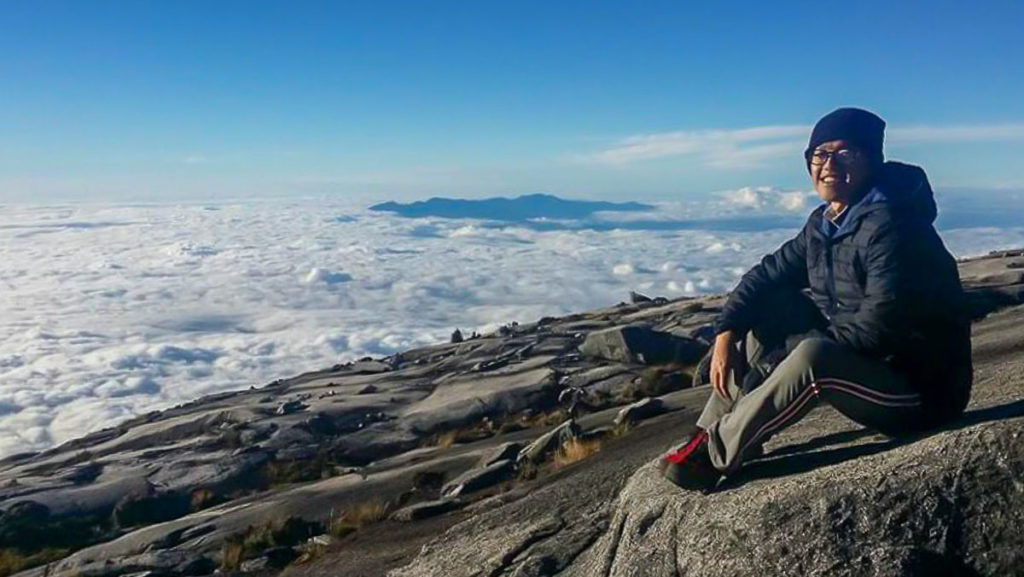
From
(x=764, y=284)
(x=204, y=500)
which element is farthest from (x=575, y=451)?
(x=204, y=500)

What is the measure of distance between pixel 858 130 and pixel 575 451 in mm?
7523

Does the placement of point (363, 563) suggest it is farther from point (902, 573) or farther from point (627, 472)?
point (902, 573)

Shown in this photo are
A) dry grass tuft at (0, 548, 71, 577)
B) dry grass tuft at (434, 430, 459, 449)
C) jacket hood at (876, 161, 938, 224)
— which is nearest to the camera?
jacket hood at (876, 161, 938, 224)

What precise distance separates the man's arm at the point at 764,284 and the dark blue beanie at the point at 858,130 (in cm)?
109

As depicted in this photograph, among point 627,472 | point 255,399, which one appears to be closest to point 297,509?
point 627,472

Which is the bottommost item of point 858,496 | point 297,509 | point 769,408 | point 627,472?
point 297,509

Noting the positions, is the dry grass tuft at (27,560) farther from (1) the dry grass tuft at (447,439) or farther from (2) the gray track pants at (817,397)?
(2) the gray track pants at (817,397)

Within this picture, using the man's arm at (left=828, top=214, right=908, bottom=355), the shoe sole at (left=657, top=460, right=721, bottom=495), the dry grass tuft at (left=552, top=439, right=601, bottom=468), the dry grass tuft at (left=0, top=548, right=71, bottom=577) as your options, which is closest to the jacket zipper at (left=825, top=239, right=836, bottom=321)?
the man's arm at (left=828, top=214, right=908, bottom=355)

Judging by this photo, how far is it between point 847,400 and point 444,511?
7.14 meters

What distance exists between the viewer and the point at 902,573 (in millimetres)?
6199

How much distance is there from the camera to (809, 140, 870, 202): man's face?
6.87 metres

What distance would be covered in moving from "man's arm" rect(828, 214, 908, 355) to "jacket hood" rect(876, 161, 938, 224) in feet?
0.62

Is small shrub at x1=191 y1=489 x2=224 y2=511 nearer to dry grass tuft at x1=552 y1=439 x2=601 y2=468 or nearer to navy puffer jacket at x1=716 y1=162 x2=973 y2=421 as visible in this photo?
dry grass tuft at x1=552 y1=439 x2=601 y2=468

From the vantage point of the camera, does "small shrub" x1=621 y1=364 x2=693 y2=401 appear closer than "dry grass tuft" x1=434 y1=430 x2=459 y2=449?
No
